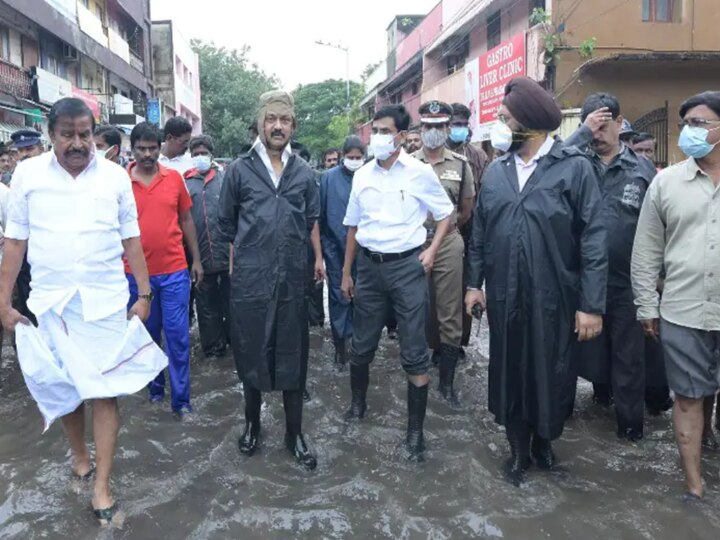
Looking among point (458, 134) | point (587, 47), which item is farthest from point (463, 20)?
point (458, 134)

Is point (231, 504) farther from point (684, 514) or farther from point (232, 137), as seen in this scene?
point (232, 137)

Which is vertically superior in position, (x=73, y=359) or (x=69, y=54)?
(x=69, y=54)

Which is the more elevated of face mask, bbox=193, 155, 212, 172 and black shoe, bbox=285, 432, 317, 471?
face mask, bbox=193, 155, 212, 172

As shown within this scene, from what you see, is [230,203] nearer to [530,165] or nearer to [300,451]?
[300,451]

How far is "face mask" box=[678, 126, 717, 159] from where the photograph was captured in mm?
3342

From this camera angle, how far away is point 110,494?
132 inches

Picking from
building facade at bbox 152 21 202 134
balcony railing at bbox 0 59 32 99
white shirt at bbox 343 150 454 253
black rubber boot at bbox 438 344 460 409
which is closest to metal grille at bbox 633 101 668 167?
black rubber boot at bbox 438 344 460 409

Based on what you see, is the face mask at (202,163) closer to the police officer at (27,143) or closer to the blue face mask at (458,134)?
the police officer at (27,143)

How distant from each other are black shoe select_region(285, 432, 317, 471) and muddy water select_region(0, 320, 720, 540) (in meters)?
0.07

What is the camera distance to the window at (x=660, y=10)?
45.6 ft

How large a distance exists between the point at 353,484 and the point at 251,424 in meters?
0.83

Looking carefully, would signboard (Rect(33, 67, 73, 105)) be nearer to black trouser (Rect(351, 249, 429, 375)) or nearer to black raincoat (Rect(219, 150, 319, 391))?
black raincoat (Rect(219, 150, 319, 391))

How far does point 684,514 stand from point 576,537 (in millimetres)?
628

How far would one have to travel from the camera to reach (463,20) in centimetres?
1861
